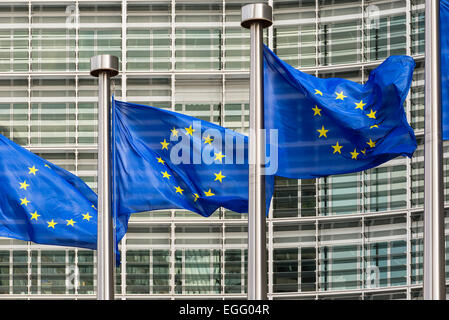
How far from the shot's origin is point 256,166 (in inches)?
631

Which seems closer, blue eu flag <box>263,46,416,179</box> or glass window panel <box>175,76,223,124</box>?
blue eu flag <box>263,46,416,179</box>

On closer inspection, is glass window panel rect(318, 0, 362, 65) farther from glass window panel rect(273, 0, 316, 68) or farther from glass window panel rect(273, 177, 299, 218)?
glass window panel rect(273, 177, 299, 218)

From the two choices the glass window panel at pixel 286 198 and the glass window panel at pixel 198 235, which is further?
the glass window panel at pixel 198 235

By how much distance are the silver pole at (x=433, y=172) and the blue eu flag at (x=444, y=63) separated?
1.28 ft

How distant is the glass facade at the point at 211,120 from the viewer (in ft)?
102

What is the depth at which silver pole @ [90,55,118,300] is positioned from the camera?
17422mm

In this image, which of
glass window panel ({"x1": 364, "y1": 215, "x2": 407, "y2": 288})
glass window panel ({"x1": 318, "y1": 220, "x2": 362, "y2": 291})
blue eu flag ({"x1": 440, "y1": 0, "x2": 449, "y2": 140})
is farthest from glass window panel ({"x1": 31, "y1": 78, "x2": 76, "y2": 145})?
blue eu flag ({"x1": 440, "y1": 0, "x2": 449, "y2": 140})

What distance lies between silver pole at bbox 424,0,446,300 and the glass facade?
15759 millimetres

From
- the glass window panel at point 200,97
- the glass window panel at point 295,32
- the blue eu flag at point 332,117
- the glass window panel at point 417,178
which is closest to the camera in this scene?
the blue eu flag at point 332,117

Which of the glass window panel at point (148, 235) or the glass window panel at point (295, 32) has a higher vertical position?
the glass window panel at point (295, 32)

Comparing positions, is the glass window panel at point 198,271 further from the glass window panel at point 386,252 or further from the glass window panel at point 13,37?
the glass window panel at point 13,37

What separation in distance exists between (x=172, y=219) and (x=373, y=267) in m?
6.43

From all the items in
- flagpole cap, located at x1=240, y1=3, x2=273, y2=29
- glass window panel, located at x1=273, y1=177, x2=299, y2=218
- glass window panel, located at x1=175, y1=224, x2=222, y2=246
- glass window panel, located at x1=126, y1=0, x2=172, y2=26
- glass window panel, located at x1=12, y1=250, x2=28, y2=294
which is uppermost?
glass window panel, located at x1=126, y1=0, x2=172, y2=26
